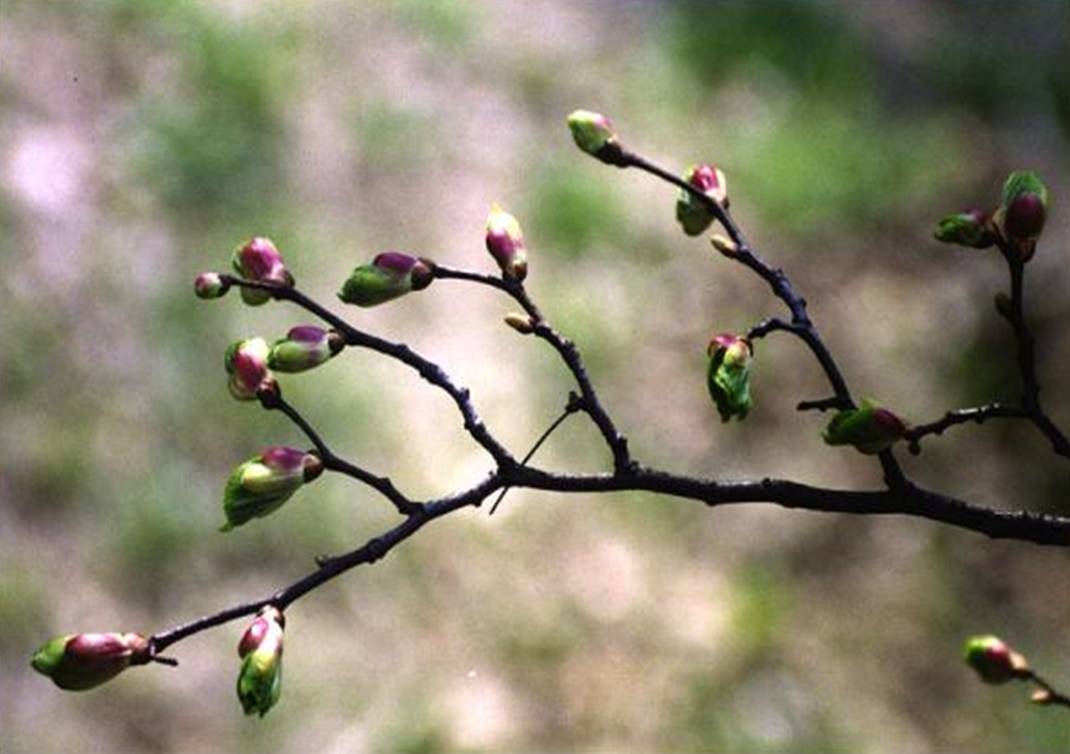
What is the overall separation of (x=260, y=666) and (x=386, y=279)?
27cm

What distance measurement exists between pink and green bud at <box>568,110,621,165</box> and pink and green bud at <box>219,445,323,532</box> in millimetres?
283

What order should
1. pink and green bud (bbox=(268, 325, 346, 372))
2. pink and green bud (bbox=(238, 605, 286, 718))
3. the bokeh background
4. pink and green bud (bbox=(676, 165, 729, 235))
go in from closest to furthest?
pink and green bud (bbox=(238, 605, 286, 718)) → pink and green bud (bbox=(268, 325, 346, 372)) → pink and green bud (bbox=(676, 165, 729, 235)) → the bokeh background

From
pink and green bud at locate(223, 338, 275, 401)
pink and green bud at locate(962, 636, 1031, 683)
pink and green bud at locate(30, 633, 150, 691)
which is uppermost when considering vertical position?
pink and green bud at locate(223, 338, 275, 401)

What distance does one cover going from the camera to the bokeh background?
8.24 feet

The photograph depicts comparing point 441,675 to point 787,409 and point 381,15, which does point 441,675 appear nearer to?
point 787,409

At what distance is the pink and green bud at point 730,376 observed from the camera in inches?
37.4

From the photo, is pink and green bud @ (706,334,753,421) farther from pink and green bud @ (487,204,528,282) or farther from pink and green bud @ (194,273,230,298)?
pink and green bud @ (194,273,230,298)

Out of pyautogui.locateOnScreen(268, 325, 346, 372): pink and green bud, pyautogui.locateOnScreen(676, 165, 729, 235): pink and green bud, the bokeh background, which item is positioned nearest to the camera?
pyautogui.locateOnScreen(268, 325, 346, 372): pink and green bud

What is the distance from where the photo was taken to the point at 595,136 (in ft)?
3.42

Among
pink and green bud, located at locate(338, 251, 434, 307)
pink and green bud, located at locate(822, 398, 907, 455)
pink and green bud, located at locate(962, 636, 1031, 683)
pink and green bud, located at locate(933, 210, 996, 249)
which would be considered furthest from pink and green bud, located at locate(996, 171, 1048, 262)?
pink and green bud, located at locate(338, 251, 434, 307)

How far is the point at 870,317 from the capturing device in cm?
316

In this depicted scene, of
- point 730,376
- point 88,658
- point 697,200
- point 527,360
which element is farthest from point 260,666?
point 527,360

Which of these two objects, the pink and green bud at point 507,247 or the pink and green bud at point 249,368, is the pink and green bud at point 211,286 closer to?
the pink and green bud at point 249,368

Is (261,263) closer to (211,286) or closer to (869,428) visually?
(211,286)
